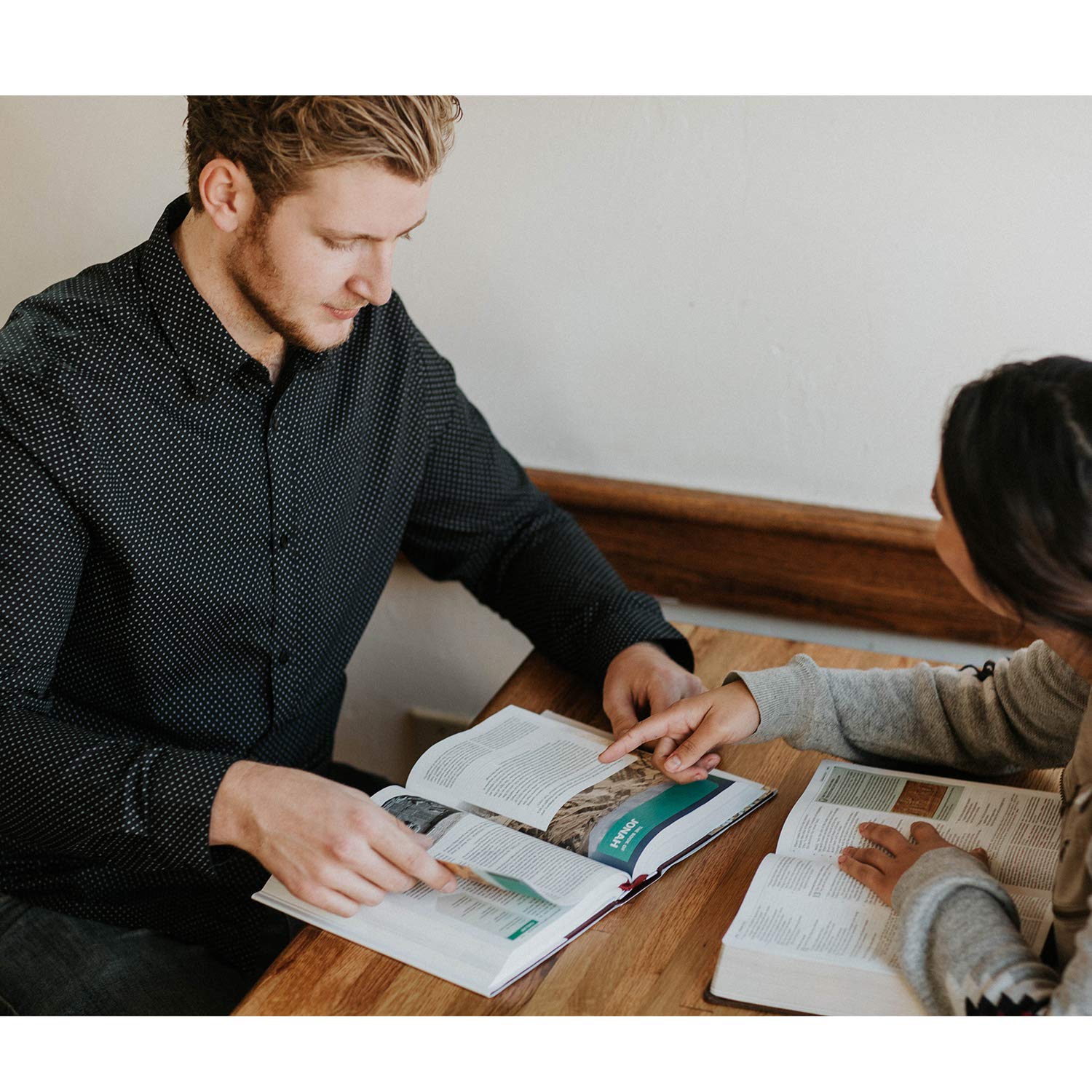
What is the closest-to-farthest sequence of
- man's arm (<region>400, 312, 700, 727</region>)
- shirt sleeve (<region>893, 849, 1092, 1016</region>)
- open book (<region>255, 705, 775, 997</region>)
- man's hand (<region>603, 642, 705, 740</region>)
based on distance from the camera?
1. shirt sleeve (<region>893, 849, 1092, 1016</region>)
2. open book (<region>255, 705, 775, 997</region>)
3. man's hand (<region>603, 642, 705, 740</region>)
4. man's arm (<region>400, 312, 700, 727</region>)

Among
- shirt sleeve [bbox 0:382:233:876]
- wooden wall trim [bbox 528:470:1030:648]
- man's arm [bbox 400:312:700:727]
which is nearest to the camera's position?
shirt sleeve [bbox 0:382:233:876]

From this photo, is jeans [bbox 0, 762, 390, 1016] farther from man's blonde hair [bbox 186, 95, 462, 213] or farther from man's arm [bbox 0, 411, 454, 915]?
man's blonde hair [bbox 186, 95, 462, 213]

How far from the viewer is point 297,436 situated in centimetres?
129

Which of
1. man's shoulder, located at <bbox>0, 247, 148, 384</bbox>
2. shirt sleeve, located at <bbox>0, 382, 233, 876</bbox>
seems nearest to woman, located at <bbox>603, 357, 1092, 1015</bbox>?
shirt sleeve, located at <bbox>0, 382, 233, 876</bbox>

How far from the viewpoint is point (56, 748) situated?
3.47 ft

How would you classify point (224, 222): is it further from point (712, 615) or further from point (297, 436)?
point (712, 615)

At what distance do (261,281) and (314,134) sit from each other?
0.57 feet

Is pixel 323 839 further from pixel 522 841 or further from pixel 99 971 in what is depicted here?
pixel 99 971

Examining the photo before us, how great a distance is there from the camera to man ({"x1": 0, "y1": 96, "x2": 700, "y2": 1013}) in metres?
1.04

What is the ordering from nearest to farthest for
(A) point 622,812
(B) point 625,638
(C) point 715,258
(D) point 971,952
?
(D) point 971,952 → (A) point 622,812 → (B) point 625,638 → (C) point 715,258

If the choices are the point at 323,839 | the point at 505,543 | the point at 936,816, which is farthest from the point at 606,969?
the point at 505,543

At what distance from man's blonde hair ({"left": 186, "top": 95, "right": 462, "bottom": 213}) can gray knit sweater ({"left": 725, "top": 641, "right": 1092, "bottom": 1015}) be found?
24.9 inches

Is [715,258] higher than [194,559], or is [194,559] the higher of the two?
[715,258]

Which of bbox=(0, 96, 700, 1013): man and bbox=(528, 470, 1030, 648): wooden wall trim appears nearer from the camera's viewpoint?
bbox=(0, 96, 700, 1013): man
